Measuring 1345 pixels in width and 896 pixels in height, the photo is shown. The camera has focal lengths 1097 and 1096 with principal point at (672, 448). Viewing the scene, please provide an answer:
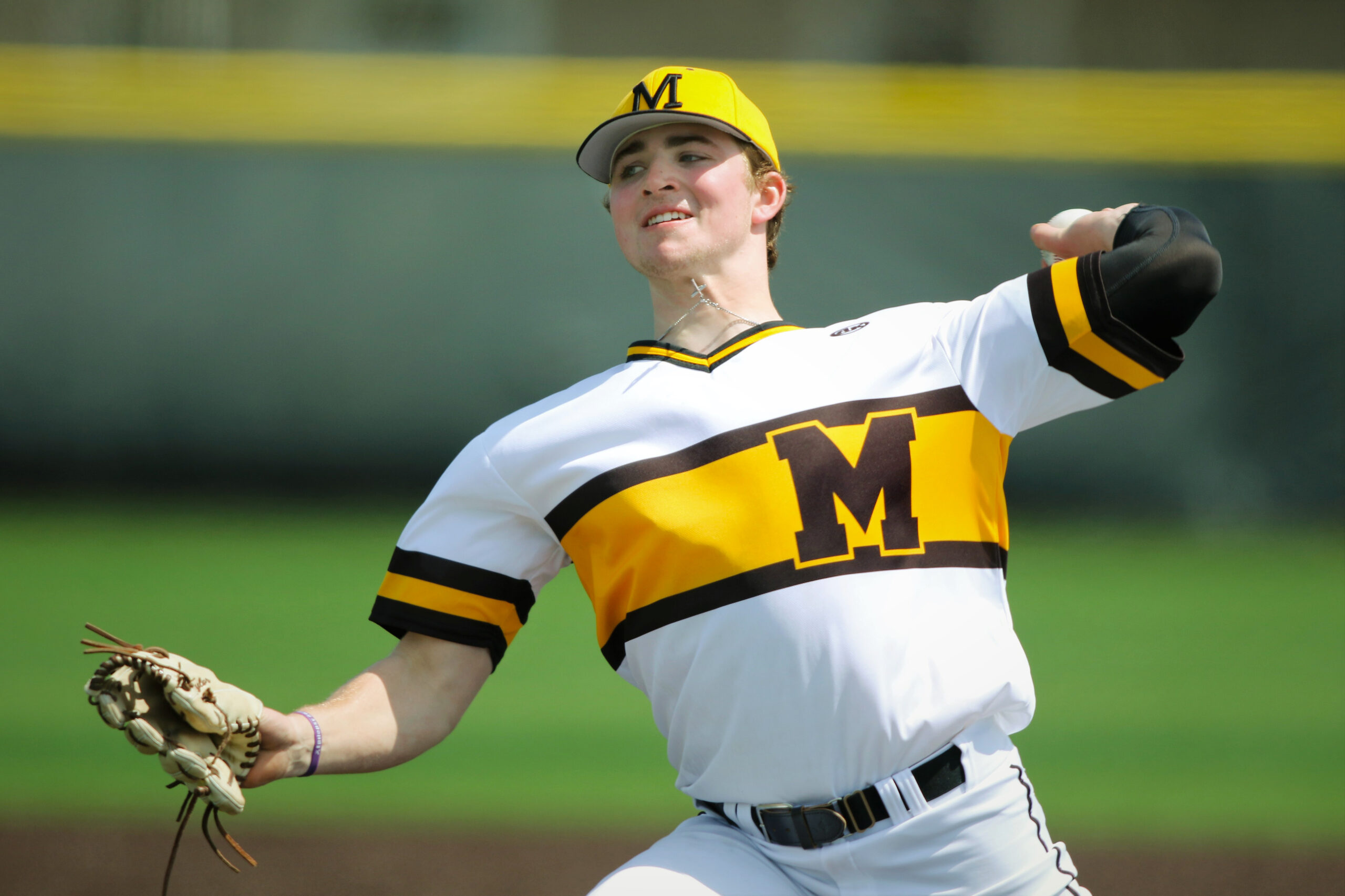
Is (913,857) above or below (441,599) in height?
below

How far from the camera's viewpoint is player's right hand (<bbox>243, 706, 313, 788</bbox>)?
1.39 metres

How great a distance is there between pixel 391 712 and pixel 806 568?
616mm

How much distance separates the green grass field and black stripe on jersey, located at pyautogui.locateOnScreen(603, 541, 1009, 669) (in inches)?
78.5

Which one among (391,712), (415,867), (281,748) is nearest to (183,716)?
(281,748)

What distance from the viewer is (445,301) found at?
629 cm

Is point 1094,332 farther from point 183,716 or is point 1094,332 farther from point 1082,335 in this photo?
point 183,716

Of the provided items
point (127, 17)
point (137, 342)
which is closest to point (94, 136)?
point (127, 17)

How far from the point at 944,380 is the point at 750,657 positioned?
0.46m

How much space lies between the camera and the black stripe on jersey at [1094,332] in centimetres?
142

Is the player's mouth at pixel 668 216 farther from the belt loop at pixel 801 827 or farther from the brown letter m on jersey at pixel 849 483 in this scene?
the belt loop at pixel 801 827

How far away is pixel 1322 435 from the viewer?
5.76 metres

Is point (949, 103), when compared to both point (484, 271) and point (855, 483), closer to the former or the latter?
point (484, 271)

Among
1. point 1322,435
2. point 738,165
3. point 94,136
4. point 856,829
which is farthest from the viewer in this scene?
point 94,136

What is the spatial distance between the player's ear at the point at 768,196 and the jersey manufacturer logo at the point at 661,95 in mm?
205
